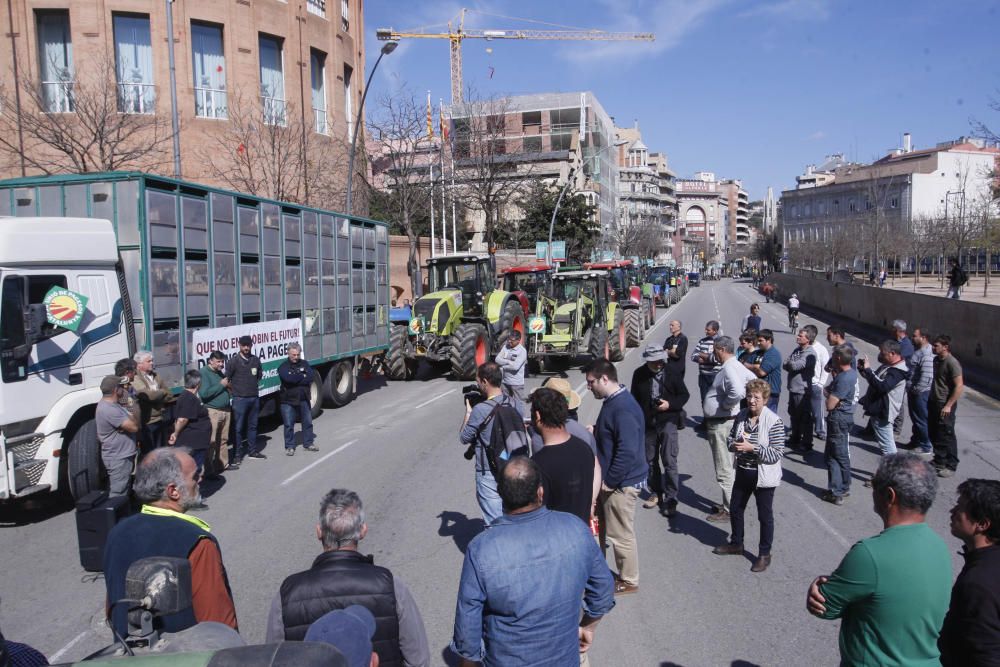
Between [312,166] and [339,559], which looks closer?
[339,559]

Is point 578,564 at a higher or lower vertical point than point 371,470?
higher

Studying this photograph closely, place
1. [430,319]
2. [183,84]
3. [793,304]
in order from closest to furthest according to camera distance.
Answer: [430,319], [183,84], [793,304]

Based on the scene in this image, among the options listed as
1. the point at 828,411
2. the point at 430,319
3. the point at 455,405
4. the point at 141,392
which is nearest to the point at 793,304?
the point at 430,319

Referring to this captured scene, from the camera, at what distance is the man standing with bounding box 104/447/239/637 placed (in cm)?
335

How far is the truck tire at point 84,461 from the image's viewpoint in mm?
8188

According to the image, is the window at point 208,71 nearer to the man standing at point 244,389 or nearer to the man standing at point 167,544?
the man standing at point 244,389

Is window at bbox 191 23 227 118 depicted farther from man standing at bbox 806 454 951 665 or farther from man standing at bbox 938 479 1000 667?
man standing at bbox 938 479 1000 667

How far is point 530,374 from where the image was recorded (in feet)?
61.8

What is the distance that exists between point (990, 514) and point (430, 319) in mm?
15503

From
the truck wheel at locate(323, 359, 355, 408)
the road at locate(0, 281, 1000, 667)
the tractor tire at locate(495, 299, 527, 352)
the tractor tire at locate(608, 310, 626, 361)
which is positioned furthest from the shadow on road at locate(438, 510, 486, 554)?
the tractor tire at locate(608, 310, 626, 361)

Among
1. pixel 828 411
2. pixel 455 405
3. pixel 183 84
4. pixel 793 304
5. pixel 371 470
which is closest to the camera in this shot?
pixel 828 411

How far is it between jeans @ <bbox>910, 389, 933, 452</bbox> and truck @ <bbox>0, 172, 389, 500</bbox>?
→ 9337 millimetres

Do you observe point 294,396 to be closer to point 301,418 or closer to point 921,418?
point 301,418

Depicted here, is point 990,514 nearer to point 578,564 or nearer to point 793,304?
point 578,564
